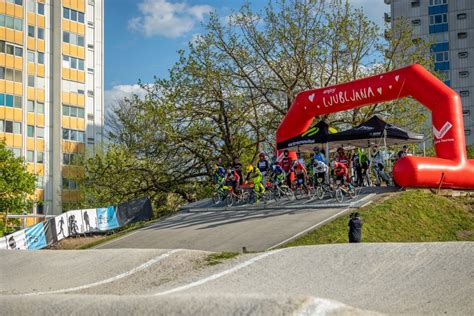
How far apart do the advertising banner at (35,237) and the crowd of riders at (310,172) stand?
25.8 ft

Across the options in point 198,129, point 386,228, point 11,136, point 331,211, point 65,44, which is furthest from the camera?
point 65,44

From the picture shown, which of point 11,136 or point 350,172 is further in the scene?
point 11,136

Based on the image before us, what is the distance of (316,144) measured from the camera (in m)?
27.7

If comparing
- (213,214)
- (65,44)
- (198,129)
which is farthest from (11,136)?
(213,214)

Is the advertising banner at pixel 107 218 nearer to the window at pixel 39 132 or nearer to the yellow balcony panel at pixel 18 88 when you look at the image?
the yellow balcony panel at pixel 18 88

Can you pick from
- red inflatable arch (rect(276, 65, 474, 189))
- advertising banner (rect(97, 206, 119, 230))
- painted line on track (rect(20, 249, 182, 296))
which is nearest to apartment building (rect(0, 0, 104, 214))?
advertising banner (rect(97, 206, 119, 230))

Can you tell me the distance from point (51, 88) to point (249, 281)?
2119 inches

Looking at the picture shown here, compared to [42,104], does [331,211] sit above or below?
below

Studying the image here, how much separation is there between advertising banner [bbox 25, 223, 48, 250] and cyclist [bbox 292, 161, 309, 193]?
11123mm

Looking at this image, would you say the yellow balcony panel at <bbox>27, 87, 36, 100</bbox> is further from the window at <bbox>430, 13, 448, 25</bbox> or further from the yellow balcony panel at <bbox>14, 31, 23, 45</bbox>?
the window at <bbox>430, 13, 448, 25</bbox>

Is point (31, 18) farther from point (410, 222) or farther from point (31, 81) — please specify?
point (410, 222)

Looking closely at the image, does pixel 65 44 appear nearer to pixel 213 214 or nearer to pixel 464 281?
pixel 213 214

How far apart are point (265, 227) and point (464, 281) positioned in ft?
35.6

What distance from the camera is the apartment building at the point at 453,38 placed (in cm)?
8094
